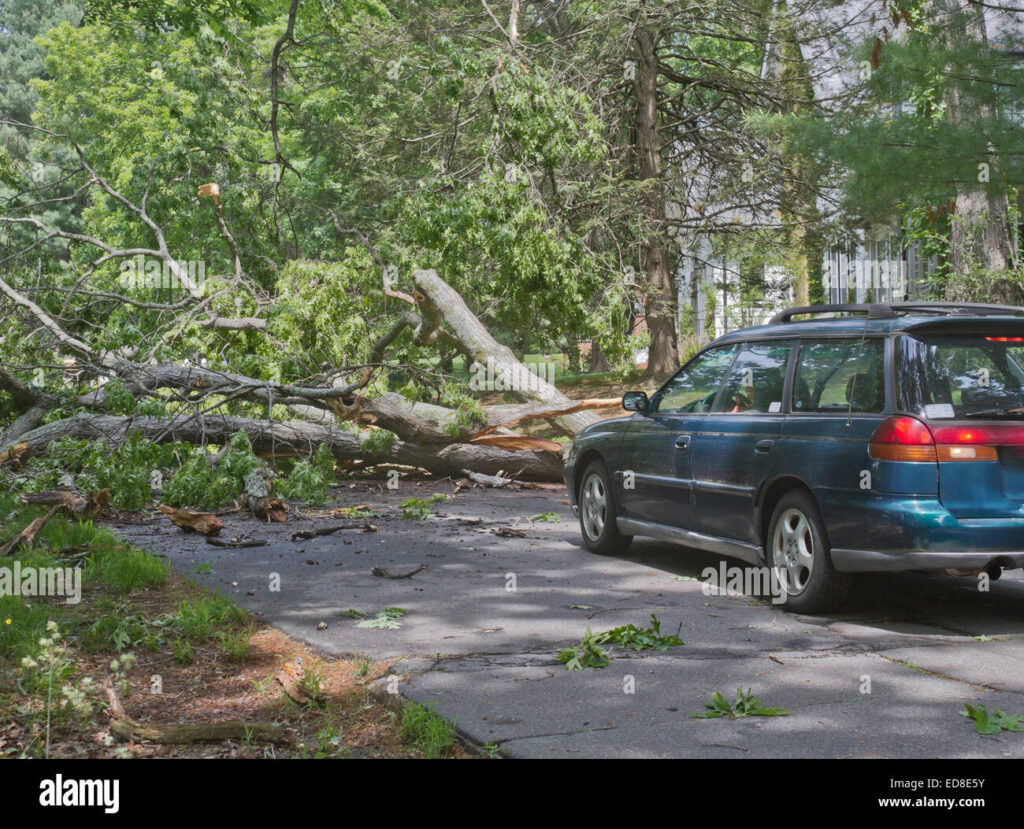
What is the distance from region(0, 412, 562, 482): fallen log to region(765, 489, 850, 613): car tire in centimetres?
676

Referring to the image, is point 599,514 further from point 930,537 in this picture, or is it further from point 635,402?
point 930,537

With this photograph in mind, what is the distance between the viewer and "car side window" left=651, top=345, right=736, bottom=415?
807cm

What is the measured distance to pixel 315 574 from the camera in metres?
8.26

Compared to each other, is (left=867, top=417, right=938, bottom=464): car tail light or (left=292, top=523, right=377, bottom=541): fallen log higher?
(left=867, top=417, right=938, bottom=464): car tail light

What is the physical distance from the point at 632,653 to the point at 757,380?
8.31 ft

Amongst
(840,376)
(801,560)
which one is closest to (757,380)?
(840,376)

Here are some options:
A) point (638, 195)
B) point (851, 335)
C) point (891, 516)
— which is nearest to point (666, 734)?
point (891, 516)

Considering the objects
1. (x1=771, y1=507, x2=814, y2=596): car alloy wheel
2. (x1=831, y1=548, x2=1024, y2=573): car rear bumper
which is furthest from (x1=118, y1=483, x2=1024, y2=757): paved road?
(x1=831, y1=548, x2=1024, y2=573): car rear bumper

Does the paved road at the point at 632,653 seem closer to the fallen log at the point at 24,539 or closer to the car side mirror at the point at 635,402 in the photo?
the fallen log at the point at 24,539

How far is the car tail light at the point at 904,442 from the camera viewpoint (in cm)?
605

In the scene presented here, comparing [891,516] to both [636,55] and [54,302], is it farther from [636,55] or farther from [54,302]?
[636,55]

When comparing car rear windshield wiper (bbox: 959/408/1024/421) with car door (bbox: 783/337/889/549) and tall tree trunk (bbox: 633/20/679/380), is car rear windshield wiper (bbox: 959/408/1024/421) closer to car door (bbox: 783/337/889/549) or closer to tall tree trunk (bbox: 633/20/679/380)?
car door (bbox: 783/337/889/549)

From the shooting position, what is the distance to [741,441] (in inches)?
289

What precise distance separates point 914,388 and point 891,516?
76 cm
